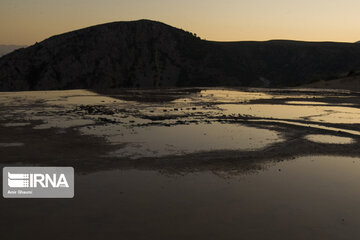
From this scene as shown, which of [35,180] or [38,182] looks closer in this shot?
[38,182]

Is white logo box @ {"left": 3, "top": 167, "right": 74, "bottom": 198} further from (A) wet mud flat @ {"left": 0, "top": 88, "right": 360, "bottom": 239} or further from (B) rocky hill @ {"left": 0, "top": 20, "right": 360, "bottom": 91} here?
(B) rocky hill @ {"left": 0, "top": 20, "right": 360, "bottom": 91}

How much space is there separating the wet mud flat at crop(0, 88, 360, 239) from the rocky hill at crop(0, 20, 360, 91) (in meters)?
59.3

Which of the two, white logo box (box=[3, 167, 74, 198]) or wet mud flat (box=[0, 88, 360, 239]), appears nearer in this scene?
wet mud flat (box=[0, 88, 360, 239])

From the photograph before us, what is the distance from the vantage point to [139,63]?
85250mm

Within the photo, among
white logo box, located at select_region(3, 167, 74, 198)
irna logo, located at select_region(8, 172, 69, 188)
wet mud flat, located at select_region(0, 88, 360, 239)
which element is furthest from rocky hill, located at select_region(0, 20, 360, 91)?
irna logo, located at select_region(8, 172, 69, 188)

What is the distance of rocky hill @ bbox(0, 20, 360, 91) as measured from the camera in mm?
79562

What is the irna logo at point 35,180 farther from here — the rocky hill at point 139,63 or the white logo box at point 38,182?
the rocky hill at point 139,63

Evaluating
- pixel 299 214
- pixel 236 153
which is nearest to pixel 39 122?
pixel 236 153

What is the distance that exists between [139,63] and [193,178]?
255ft

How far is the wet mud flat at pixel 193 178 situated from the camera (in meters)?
6.58

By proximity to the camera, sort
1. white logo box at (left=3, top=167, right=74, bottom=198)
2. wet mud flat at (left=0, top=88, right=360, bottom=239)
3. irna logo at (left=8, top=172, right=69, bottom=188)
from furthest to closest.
A: irna logo at (left=8, top=172, right=69, bottom=188) < white logo box at (left=3, top=167, right=74, bottom=198) < wet mud flat at (left=0, top=88, right=360, bottom=239)

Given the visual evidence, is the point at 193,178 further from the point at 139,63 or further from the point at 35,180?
the point at 139,63

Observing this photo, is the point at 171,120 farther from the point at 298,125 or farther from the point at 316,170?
the point at 316,170

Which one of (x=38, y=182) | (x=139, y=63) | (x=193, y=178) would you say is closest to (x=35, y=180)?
(x=38, y=182)
